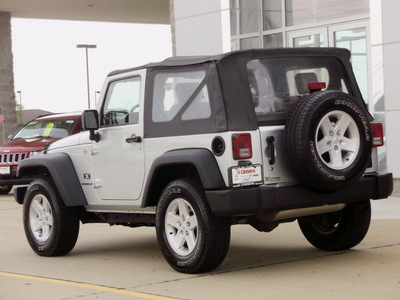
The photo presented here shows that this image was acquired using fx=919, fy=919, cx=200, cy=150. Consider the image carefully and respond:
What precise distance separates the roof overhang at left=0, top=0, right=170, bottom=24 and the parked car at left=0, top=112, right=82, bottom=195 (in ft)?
53.0

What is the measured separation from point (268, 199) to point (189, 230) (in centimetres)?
76

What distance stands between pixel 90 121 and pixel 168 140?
46.4 inches

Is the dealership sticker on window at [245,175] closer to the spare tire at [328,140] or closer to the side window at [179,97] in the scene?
the spare tire at [328,140]

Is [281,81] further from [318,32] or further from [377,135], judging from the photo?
→ [318,32]

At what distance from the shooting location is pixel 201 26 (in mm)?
19453

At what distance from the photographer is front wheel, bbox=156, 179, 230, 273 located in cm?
754

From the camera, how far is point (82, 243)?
35.6ft

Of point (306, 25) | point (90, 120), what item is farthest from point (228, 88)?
point (306, 25)

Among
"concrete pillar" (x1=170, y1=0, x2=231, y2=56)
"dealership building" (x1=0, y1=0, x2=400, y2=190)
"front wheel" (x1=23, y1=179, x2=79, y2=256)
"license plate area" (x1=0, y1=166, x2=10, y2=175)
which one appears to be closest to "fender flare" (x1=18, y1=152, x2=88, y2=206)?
"front wheel" (x1=23, y1=179, x2=79, y2=256)

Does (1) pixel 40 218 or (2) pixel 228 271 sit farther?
(1) pixel 40 218

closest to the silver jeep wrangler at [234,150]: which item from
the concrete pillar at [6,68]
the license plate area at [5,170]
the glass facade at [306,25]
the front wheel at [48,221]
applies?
the front wheel at [48,221]

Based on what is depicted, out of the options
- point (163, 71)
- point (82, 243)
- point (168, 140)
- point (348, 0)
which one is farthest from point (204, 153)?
point (348, 0)

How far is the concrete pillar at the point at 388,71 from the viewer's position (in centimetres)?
1499

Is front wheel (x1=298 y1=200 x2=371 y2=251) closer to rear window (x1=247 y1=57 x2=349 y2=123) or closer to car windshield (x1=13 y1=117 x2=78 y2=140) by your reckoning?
rear window (x1=247 y1=57 x2=349 y2=123)
